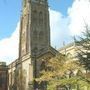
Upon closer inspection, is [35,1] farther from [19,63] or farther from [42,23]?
[19,63]

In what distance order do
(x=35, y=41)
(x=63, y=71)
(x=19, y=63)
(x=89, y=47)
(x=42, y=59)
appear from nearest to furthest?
(x=89, y=47), (x=63, y=71), (x=42, y=59), (x=19, y=63), (x=35, y=41)

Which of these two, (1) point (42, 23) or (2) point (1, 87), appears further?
(1) point (42, 23)

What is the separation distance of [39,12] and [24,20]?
5037 mm

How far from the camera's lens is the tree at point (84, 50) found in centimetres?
1883

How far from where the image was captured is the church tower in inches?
3796

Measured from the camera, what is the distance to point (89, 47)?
19.4 meters

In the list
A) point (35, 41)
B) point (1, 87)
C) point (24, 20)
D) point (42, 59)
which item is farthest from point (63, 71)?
point (24, 20)

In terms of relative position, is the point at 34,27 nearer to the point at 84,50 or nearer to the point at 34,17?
the point at 34,17

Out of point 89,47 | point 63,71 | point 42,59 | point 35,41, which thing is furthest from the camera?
point 35,41

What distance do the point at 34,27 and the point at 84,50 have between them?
3112 inches

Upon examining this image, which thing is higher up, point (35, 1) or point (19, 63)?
point (35, 1)

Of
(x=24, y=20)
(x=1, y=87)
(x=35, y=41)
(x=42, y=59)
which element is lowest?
(x=1, y=87)

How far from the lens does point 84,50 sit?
64.4 ft

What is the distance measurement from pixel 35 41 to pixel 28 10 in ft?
32.8
